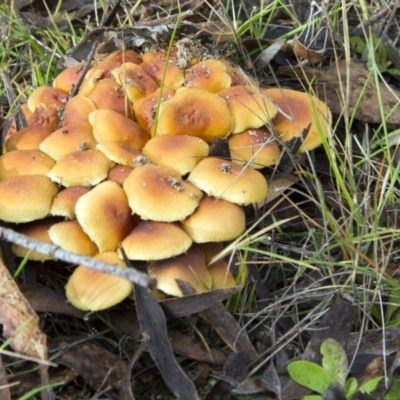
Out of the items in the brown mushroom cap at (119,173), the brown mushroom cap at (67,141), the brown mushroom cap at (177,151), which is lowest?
the brown mushroom cap at (119,173)

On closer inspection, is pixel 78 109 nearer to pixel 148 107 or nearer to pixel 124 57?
pixel 148 107

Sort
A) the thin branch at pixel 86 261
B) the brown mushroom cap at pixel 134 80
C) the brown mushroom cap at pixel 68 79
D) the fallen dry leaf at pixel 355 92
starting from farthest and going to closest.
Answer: the fallen dry leaf at pixel 355 92 < the brown mushroom cap at pixel 68 79 < the brown mushroom cap at pixel 134 80 < the thin branch at pixel 86 261

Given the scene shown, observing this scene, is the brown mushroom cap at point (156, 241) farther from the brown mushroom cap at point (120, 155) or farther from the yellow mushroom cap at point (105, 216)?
the brown mushroom cap at point (120, 155)

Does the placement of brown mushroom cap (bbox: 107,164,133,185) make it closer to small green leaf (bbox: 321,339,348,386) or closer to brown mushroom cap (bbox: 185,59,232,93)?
brown mushroom cap (bbox: 185,59,232,93)

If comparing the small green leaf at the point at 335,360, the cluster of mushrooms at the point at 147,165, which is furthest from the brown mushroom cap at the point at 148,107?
the small green leaf at the point at 335,360

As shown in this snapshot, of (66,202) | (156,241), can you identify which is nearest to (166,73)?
(66,202)

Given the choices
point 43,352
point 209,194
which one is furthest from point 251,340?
point 43,352

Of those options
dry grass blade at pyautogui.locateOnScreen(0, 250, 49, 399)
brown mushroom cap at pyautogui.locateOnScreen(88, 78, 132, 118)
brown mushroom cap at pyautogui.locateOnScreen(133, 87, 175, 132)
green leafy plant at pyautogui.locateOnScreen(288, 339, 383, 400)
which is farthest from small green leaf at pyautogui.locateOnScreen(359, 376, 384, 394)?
brown mushroom cap at pyautogui.locateOnScreen(88, 78, 132, 118)

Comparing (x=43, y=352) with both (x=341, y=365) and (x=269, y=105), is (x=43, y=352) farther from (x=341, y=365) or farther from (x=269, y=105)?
(x=269, y=105)
